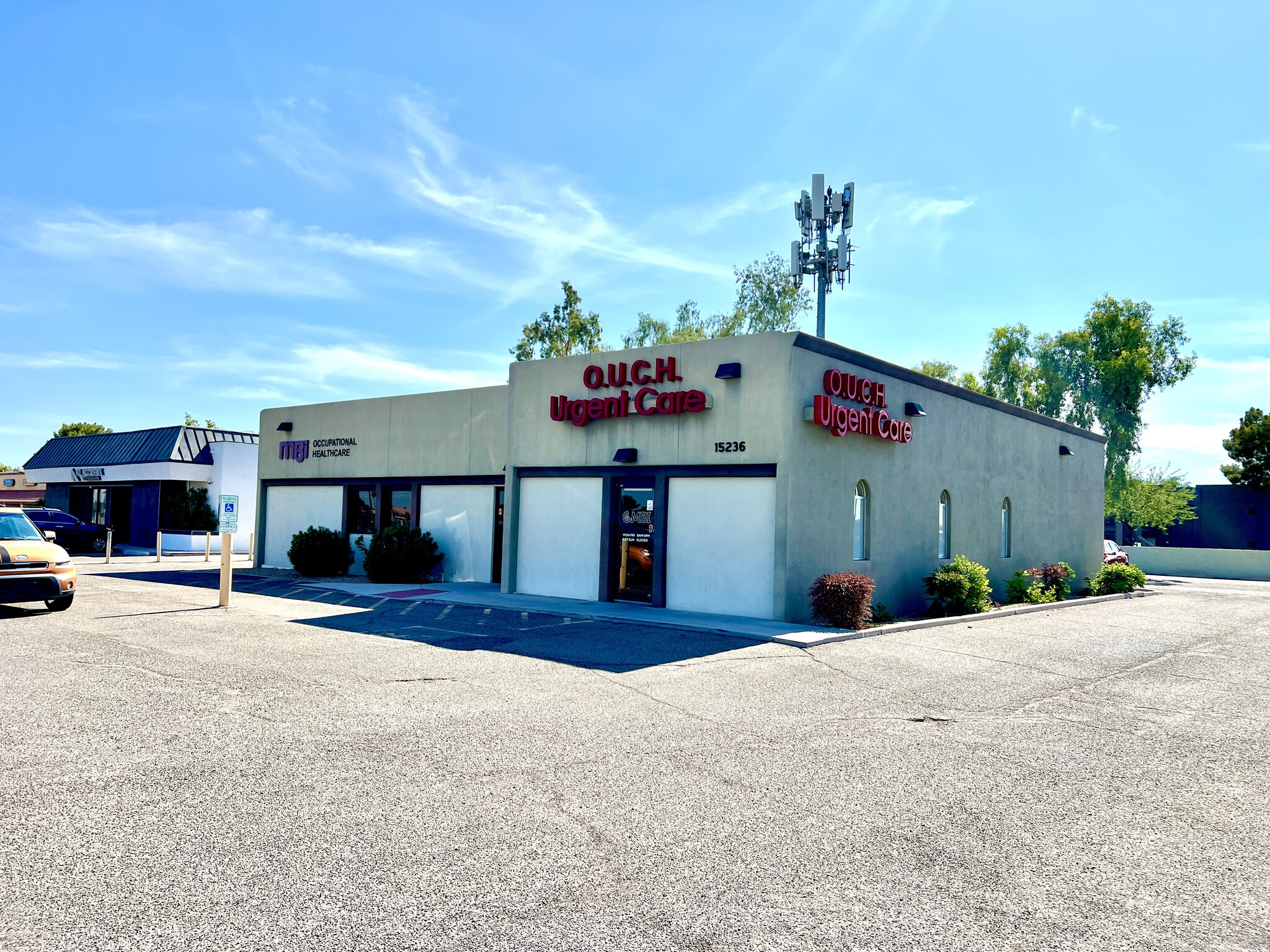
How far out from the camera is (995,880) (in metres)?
4.55

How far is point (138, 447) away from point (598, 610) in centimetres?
3290

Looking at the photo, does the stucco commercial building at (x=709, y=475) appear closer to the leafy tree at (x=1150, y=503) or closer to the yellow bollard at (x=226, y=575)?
the yellow bollard at (x=226, y=575)

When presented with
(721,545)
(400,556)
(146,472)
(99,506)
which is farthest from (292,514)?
(99,506)

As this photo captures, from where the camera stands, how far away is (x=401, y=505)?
80.7 feet

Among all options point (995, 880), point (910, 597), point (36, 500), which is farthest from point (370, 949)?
point (36, 500)

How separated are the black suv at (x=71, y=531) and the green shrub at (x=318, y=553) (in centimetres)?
1562

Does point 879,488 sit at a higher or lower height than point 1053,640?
higher

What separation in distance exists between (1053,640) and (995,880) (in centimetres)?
1134

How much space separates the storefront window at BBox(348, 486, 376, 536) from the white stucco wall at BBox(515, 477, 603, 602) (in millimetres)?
7506

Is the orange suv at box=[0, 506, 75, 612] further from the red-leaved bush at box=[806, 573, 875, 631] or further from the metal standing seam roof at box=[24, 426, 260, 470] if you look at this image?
the metal standing seam roof at box=[24, 426, 260, 470]

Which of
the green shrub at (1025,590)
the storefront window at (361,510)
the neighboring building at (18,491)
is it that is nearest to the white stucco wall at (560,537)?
the storefront window at (361,510)

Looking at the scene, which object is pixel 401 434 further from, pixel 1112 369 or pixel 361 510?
pixel 1112 369

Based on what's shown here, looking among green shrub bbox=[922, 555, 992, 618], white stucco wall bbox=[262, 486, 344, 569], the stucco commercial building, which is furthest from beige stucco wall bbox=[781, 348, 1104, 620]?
white stucco wall bbox=[262, 486, 344, 569]

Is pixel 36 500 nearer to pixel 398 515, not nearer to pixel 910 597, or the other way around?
pixel 398 515
